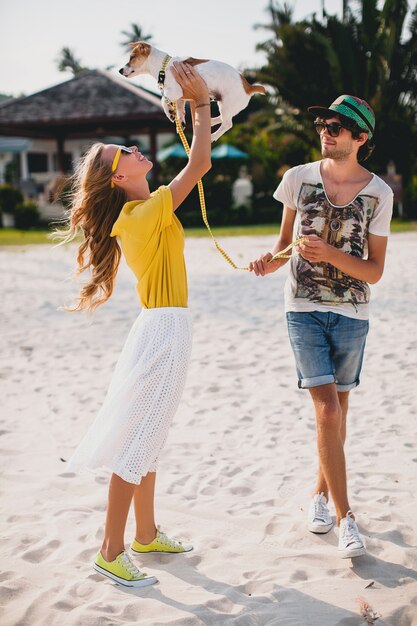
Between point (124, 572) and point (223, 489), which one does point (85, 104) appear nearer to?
point (223, 489)

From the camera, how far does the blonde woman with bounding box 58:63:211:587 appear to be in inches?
109

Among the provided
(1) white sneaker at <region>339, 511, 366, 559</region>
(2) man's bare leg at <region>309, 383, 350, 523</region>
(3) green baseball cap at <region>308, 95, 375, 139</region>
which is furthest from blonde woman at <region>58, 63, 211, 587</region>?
(1) white sneaker at <region>339, 511, 366, 559</region>

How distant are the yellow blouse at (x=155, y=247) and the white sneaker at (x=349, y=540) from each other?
121 centimetres

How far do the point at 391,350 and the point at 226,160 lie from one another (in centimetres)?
1978

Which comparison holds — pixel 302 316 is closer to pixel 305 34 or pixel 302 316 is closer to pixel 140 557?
pixel 140 557

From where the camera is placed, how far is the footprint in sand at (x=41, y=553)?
3.06m

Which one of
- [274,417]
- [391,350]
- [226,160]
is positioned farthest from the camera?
[226,160]

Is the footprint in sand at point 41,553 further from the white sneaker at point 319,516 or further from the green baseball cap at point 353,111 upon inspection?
the green baseball cap at point 353,111

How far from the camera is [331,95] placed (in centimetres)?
2159

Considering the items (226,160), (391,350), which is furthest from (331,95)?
(391,350)

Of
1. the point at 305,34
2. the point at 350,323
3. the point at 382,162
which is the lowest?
the point at 350,323

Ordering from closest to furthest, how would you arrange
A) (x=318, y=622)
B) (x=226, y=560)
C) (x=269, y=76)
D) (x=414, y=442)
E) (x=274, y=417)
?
(x=318, y=622), (x=226, y=560), (x=414, y=442), (x=274, y=417), (x=269, y=76)

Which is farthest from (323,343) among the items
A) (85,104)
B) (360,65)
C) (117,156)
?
(85,104)

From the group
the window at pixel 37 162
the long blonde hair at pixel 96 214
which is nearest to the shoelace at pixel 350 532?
the long blonde hair at pixel 96 214
